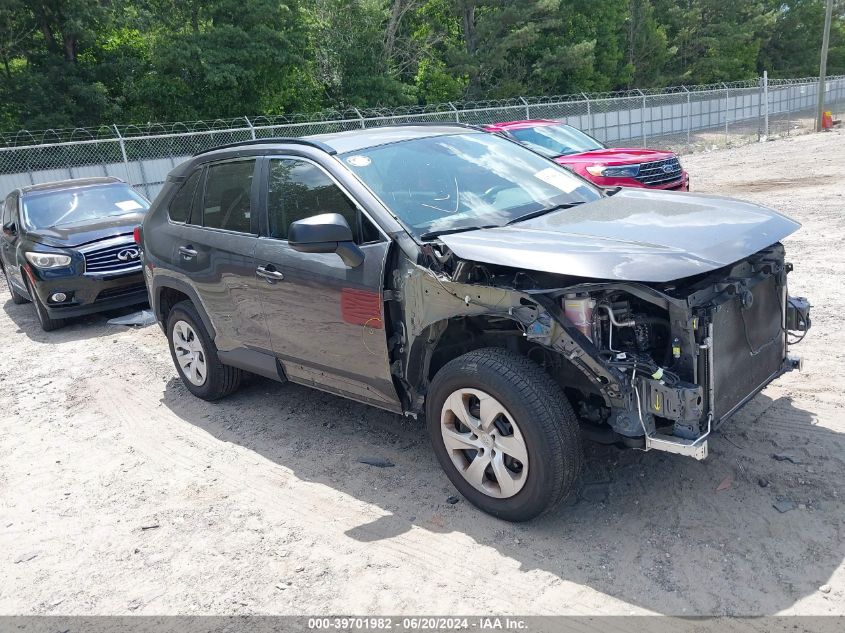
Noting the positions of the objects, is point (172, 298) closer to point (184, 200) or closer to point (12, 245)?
point (184, 200)

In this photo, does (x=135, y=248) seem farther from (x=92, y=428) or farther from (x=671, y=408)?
(x=671, y=408)

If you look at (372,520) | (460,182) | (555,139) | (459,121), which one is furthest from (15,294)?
(459,121)

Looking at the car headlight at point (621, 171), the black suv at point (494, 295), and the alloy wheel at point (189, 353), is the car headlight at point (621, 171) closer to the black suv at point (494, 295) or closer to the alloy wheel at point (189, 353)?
the black suv at point (494, 295)

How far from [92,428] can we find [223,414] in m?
1.03

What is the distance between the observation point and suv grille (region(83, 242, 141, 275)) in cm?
857

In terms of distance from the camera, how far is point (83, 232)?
8891 mm

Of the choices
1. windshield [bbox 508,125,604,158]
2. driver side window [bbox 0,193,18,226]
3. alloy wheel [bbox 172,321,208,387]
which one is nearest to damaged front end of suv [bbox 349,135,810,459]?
alloy wheel [bbox 172,321,208,387]

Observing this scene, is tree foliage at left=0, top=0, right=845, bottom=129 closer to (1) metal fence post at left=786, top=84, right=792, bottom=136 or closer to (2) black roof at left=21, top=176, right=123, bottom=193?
(1) metal fence post at left=786, top=84, right=792, bottom=136

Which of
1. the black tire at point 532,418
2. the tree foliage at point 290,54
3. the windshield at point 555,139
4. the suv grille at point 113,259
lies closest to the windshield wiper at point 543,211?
the black tire at point 532,418

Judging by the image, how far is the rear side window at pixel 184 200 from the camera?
5520 mm

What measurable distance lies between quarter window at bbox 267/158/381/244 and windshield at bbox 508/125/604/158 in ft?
24.1

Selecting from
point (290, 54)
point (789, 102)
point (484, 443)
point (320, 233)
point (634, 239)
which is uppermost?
point (290, 54)

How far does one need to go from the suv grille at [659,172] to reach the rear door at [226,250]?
674 cm

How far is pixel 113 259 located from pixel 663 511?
23.8 feet
